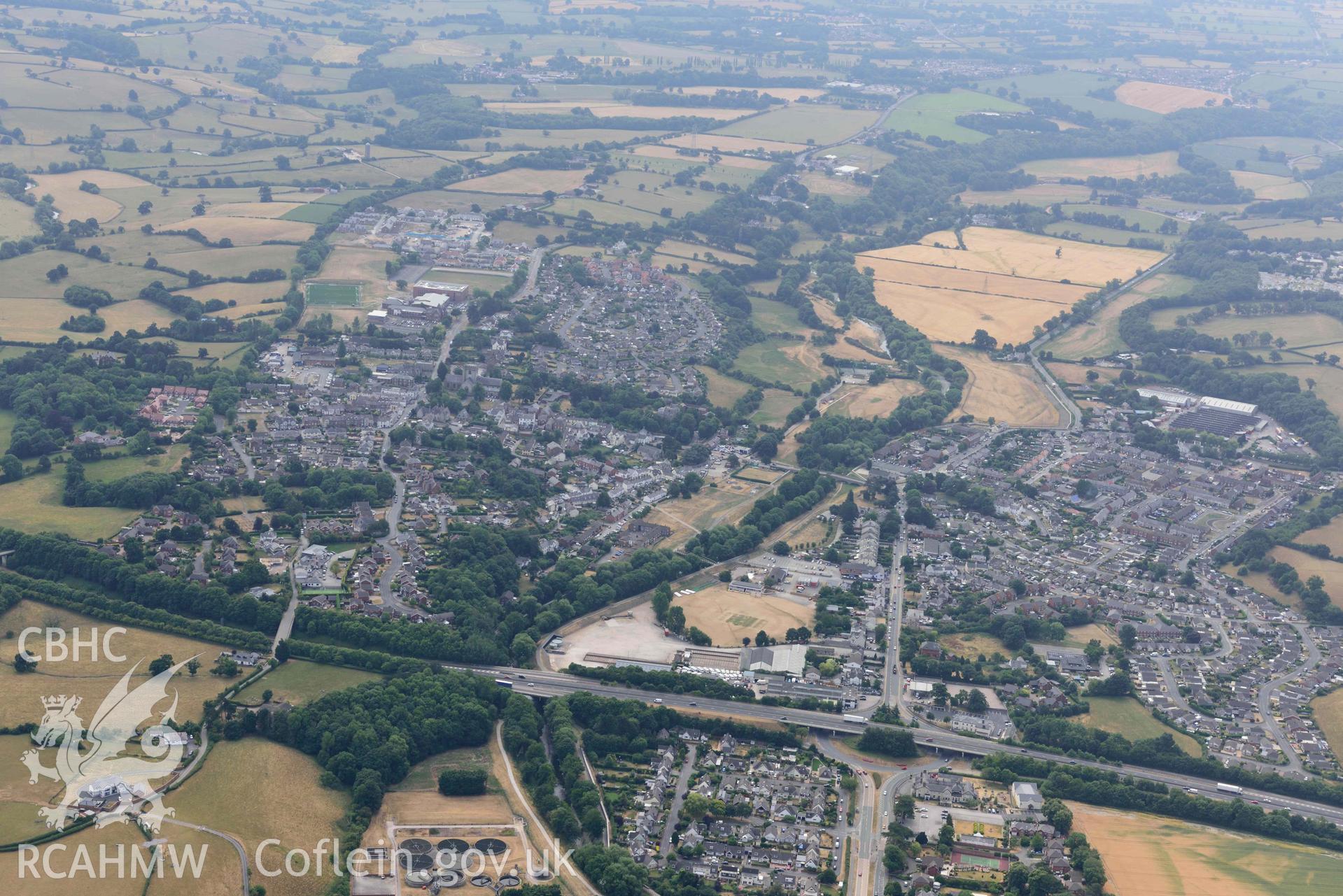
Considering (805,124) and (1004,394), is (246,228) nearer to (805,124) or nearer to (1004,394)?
(1004,394)

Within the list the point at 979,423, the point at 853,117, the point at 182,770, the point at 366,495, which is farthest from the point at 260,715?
the point at 853,117

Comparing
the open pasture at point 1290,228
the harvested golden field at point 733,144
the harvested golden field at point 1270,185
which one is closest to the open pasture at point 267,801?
the harvested golden field at point 733,144

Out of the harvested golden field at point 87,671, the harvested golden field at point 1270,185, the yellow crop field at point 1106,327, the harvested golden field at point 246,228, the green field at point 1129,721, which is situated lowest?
the green field at point 1129,721

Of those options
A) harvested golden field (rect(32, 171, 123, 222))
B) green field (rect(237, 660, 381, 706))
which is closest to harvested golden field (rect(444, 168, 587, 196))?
harvested golden field (rect(32, 171, 123, 222))

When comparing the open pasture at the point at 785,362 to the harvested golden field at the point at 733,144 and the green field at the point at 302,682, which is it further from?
the harvested golden field at the point at 733,144

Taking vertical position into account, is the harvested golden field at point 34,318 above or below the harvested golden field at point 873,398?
above

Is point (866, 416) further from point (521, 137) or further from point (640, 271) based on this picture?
point (521, 137)
